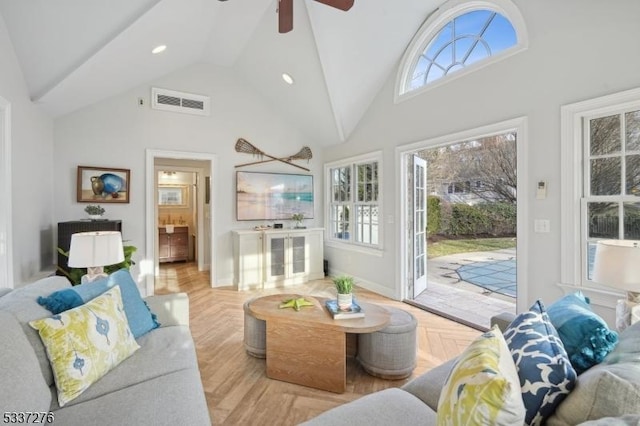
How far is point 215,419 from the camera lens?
1.86m

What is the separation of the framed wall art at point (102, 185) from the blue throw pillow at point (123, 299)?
2.62 meters

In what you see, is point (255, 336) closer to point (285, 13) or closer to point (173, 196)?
point (285, 13)

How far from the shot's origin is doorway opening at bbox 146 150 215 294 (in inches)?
235

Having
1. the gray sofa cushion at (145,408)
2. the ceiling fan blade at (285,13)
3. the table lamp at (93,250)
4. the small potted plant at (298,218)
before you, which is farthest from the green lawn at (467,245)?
the gray sofa cushion at (145,408)

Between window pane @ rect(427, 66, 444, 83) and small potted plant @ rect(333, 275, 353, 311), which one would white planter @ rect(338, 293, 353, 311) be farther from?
window pane @ rect(427, 66, 444, 83)

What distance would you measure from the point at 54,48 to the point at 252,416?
353 cm

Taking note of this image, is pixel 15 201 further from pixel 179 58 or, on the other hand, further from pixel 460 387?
pixel 460 387

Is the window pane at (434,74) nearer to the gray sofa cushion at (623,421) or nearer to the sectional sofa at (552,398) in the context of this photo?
the sectional sofa at (552,398)

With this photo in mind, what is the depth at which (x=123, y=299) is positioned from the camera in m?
1.93

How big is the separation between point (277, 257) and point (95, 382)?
3539mm

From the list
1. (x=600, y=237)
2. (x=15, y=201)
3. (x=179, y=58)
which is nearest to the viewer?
(x=600, y=237)

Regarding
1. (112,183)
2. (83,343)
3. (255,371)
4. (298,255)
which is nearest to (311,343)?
(255,371)

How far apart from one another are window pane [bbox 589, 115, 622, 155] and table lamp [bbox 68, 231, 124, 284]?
3.67 metres

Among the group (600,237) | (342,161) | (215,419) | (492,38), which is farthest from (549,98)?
(215,419)
